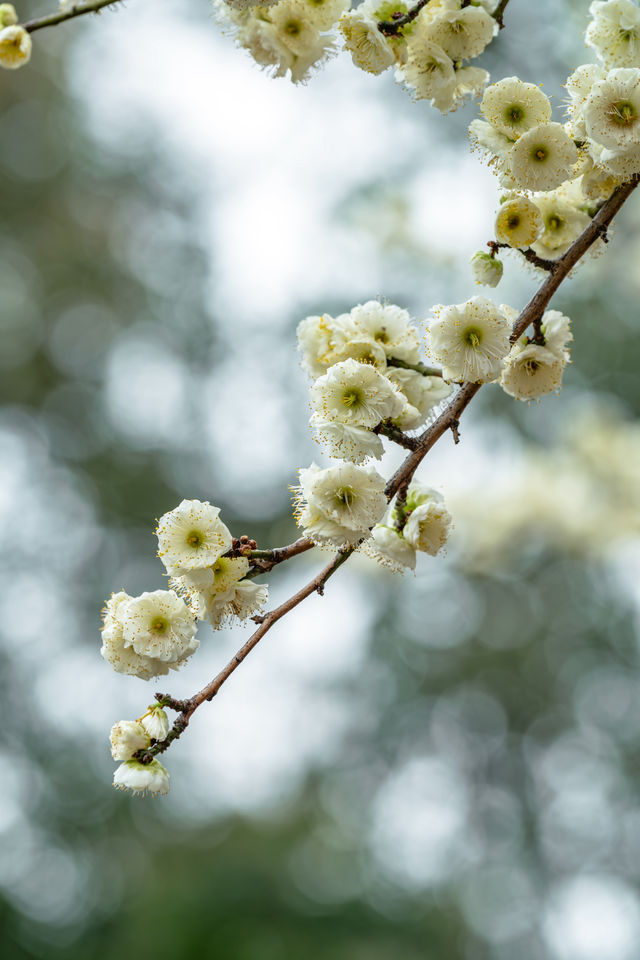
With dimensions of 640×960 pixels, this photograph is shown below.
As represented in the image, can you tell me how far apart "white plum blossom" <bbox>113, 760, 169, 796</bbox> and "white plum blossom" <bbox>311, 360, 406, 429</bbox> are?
41cm

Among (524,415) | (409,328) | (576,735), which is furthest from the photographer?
(576,735)

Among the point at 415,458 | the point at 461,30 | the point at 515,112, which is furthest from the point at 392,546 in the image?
the point at 461,30

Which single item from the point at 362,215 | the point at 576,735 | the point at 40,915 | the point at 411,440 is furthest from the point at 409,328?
the point at 576,735

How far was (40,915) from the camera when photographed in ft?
20.5

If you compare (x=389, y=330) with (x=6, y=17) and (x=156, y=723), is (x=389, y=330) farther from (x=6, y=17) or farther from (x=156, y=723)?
(x=6, y=17)

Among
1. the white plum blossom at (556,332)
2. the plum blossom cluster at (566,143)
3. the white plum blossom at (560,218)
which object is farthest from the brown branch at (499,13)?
the white plum blossom at (556,332)

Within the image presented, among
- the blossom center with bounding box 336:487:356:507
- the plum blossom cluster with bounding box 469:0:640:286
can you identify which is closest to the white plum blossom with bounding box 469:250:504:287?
the plum blossom cluster with bounding box 469:0:640:286

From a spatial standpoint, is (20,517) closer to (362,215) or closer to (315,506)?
(362,215)

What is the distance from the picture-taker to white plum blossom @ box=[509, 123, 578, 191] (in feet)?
3.55

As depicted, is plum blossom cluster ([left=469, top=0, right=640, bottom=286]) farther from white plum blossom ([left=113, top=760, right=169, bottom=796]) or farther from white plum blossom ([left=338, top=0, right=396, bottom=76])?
white plum blossom ([left=113, top=760, right=169, bottom=796])

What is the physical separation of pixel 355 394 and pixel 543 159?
1.11 ft

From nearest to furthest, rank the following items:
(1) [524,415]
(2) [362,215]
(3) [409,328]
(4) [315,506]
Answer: (4) [315,506], (3) [409,328], (2) [362,215], (1) [524,415]

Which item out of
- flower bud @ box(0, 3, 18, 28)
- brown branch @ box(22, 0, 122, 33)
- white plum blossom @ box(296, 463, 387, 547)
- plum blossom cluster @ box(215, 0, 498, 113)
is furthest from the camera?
flower bud @ box(0, 3, 18, 28)

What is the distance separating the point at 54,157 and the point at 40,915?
4.93 meters
